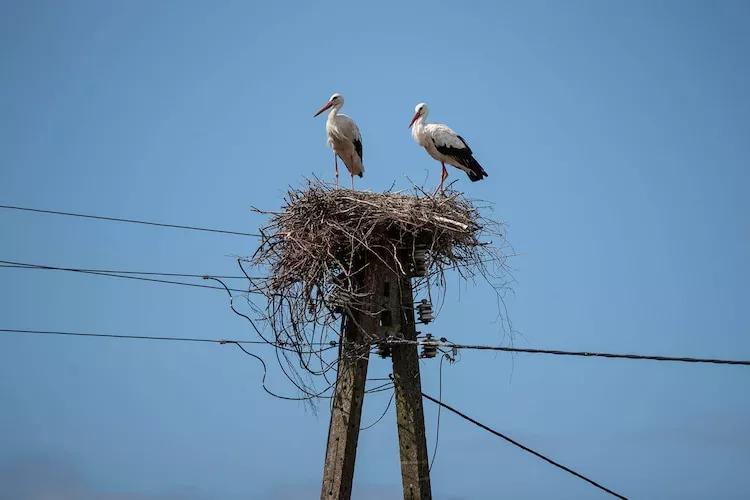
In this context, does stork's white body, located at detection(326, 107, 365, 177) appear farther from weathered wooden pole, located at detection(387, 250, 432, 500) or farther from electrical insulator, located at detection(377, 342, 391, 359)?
electrical insulator, located at detection(377, 342, 391, 359)

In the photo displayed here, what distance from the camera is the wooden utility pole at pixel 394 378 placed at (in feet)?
20.5

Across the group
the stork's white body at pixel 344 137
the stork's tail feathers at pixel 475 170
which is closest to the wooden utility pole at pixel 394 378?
the stork's tail feathers at pixel 475 170

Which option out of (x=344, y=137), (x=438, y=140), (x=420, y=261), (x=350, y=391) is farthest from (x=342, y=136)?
(x=350, y=391)

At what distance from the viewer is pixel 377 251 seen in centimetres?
689

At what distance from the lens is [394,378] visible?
6.52 metres

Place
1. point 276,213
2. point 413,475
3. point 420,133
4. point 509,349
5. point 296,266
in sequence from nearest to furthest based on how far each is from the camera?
point 509,349 < point 413,475 < point 296,266 < point 276,213 < point 420,133

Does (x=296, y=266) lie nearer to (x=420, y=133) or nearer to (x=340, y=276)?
(x=340, y=276)

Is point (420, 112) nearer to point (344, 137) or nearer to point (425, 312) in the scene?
point (344, 137)

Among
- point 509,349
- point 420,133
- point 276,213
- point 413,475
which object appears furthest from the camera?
point 420,133

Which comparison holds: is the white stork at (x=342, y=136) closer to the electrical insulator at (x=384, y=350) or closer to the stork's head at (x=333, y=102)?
the stork's head at (x=333, y=102)

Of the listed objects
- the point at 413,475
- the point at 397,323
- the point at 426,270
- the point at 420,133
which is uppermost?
the point at 420,133

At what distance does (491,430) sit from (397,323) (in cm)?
94

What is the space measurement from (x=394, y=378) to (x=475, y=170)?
4.73m

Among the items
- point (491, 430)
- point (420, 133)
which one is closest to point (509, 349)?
point (491, 430)
